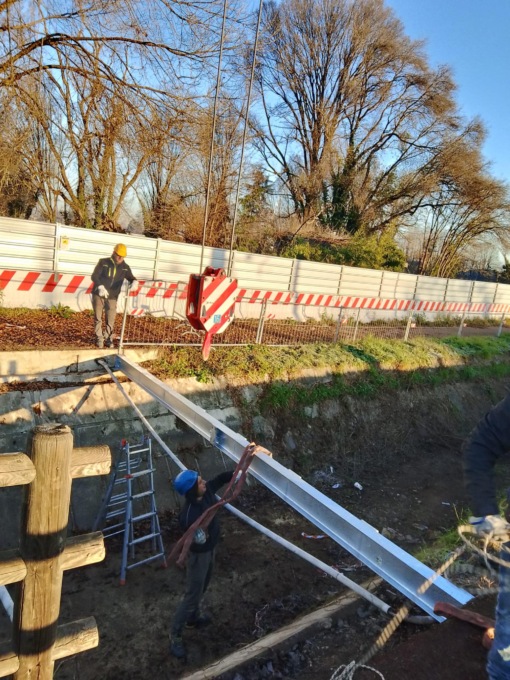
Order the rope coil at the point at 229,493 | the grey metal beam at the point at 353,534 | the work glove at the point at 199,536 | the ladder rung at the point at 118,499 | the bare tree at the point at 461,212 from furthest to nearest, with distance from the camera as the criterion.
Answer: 1. the bare tree at the point at 461,212
2. the ladder rung at the point at 118,499
3. the work glove at the point at 199,536
4. the rope coil at the point at 229,493
5. the grey metal beam at the point at 353,534

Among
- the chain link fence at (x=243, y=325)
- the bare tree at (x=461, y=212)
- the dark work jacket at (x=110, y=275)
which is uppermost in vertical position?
the bare tree at (x=461, y=212)

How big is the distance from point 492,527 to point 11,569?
7.14 ft

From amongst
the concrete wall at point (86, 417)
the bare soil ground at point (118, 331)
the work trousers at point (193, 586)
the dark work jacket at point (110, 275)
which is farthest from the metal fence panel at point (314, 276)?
the work trousers at point (193, 586)

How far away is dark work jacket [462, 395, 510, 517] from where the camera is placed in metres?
2.14

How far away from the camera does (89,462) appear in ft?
6.88

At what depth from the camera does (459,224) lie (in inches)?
1137

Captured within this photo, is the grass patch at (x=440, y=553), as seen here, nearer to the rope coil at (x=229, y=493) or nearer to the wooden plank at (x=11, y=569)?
the rope coil at (x=229, y=493)

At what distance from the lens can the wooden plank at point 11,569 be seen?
190 centimetres

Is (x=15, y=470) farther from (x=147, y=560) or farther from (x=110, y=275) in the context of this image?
(x=110, y=275)

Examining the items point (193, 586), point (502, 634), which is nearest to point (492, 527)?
point (502, 634)

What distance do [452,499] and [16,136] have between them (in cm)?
1108

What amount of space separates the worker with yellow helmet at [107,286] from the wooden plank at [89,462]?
15.9ft

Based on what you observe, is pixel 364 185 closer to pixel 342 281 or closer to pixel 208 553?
pixel 342 281

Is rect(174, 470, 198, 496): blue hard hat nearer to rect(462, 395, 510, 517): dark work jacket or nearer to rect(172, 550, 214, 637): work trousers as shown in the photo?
rect(172, 550, 214, 637): work trousers
